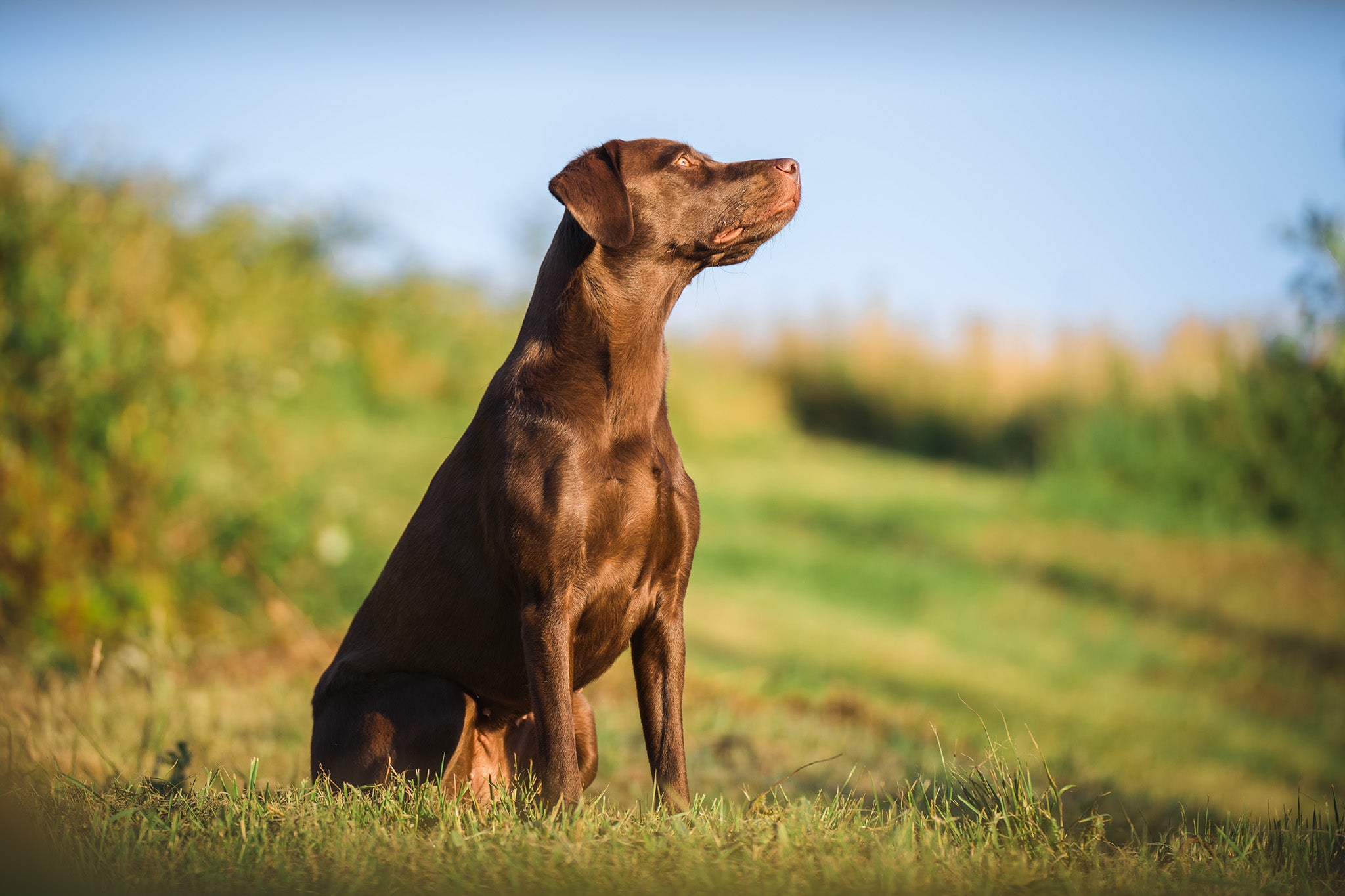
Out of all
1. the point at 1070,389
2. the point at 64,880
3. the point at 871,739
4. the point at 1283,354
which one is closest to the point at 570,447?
the point at 64,880

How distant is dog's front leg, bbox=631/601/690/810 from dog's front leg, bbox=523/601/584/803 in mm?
271

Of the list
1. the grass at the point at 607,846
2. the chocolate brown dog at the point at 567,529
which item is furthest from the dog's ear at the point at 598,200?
the grass at the point at 607,846

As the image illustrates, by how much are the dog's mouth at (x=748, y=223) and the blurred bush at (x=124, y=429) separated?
3.73 metres

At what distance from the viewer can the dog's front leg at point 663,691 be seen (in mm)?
3008

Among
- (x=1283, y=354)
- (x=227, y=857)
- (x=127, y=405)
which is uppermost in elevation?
(x=1283, y=354)

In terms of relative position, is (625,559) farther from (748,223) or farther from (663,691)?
(748,223)

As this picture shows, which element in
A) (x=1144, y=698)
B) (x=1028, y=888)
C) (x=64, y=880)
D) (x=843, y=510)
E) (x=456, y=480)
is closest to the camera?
(x=64, y=880)

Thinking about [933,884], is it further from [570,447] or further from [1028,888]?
[570,447]

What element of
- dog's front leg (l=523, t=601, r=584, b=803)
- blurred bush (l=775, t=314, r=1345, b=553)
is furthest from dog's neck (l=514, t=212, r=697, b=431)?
blurred bush (l=775, t=314, r=1345, b=553)

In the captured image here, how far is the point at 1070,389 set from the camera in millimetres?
13352

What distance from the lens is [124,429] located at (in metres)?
5.68

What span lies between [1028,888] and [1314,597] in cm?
778

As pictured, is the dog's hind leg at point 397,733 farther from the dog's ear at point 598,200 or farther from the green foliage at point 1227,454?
the green foliage at point 1227,454

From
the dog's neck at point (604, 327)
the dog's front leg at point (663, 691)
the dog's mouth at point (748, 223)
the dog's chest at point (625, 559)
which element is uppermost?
the dog's mouth at point (748, 223)
